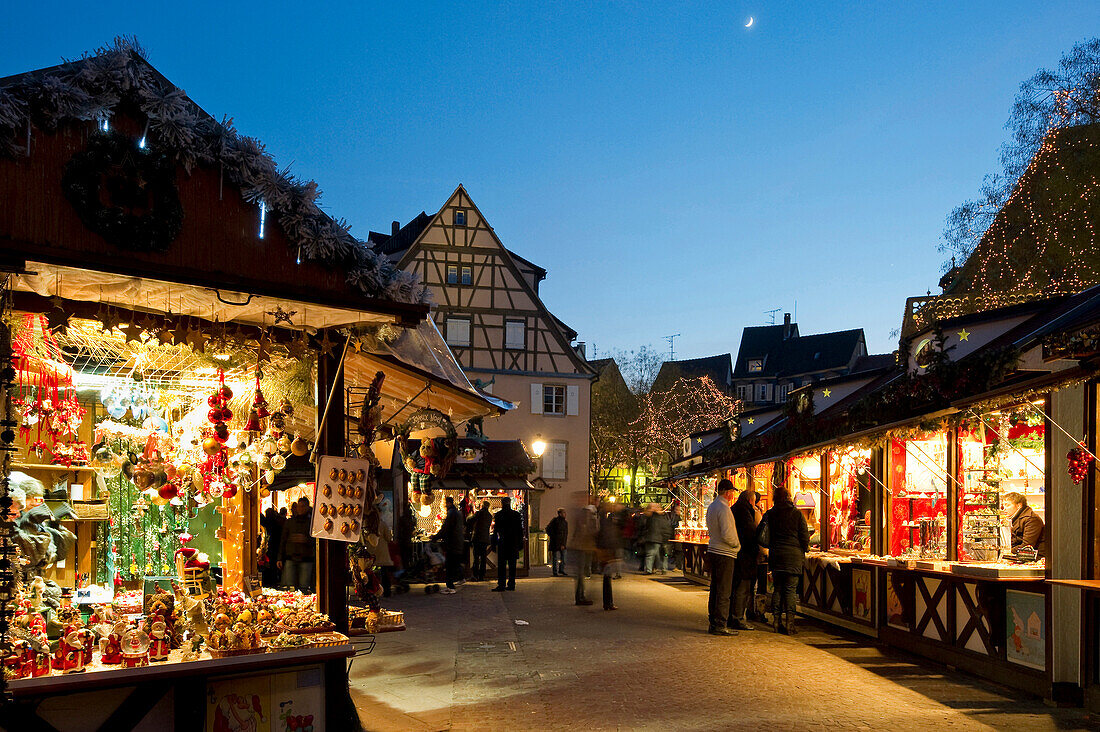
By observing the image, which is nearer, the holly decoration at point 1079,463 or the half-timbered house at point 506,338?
the holly decoration at point 1079,463

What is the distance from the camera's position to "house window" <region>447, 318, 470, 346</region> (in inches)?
1388

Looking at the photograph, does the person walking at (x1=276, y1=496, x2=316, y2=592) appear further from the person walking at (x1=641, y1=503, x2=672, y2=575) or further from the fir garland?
the person walking at (x1=641, y1=503, x2=672, y2=575)

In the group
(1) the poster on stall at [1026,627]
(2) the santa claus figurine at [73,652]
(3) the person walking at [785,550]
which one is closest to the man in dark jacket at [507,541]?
(3) the person walking at [785,550]

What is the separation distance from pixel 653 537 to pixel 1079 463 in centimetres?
1766

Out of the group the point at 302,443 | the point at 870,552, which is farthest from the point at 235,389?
the point at 870,552

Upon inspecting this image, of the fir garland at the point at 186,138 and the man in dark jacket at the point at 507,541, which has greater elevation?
the fir garland at the point at 186,138

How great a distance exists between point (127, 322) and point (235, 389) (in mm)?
2028

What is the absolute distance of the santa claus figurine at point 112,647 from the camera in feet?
17.7

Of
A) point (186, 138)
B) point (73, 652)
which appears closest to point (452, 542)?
point (73, 652)

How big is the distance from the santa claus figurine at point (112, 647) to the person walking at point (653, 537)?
20.0m

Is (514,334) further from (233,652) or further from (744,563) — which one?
(233,652)

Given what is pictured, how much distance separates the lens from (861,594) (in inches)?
472

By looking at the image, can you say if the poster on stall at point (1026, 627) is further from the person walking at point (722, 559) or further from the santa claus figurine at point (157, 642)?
the santa claus figurine at point (157, 642)

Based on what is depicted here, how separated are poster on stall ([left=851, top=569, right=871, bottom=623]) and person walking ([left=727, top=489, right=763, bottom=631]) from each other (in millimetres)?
1242
